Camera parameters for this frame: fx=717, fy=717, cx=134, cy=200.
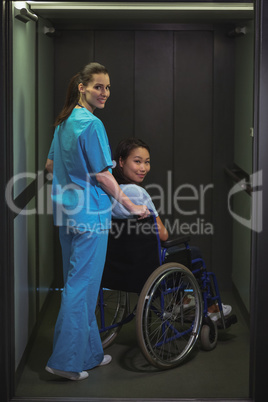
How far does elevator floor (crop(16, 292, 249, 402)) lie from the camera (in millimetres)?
3490

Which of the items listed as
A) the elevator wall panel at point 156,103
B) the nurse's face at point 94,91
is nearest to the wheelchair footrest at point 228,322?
the elevator wall panel at point 156,103

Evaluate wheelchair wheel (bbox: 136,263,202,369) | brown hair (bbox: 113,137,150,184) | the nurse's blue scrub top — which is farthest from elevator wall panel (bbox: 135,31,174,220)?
the nurse's blue scrub top

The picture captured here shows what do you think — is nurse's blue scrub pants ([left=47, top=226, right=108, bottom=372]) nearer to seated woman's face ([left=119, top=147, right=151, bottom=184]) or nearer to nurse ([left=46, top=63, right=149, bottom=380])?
nurse ([left=46, top=63, right=149, bottom=380])

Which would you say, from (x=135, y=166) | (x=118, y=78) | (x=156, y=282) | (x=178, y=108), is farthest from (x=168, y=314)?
(x=118, y=78)

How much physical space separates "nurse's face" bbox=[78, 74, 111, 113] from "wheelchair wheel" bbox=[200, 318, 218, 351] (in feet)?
4.42

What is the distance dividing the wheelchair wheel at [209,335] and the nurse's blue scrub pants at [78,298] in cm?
69

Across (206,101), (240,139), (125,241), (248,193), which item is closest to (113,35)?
(206,101)

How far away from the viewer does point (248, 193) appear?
4.41m

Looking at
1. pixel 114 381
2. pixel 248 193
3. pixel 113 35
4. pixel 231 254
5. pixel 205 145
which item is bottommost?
pixel 114 381

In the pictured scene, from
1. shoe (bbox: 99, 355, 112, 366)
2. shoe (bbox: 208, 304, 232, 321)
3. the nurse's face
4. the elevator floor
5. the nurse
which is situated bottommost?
the elevator floor

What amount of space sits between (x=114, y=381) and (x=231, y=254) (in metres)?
1.83

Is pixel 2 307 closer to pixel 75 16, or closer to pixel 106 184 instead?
pixel 106 184

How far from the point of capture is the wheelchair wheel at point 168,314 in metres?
3.55

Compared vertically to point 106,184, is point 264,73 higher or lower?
higher
